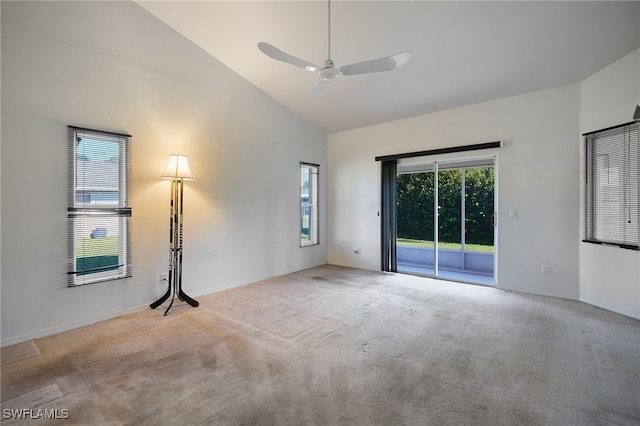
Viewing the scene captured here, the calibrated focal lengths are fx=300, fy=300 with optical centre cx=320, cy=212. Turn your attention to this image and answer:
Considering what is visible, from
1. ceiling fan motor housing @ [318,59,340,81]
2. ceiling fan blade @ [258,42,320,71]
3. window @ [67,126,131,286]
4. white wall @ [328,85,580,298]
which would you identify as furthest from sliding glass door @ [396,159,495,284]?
window @ [67,126,131,286]

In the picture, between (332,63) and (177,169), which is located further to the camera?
(177,169)

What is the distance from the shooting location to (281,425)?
5.76ft

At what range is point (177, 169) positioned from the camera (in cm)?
369

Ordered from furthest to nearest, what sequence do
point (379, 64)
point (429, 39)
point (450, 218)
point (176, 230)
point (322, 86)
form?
point (450, 218) → point (176, 230) → point (429, 39) → point (322, 86) → point (379, 64)

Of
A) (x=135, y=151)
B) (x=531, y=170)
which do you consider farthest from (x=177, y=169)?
(x=531, y=170)

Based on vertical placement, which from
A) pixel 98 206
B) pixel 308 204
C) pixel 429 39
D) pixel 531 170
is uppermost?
pixel 429 39

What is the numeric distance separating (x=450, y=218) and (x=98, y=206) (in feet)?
18.6

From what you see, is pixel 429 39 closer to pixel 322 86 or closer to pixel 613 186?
pixel 322 86

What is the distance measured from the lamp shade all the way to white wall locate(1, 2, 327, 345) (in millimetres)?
289

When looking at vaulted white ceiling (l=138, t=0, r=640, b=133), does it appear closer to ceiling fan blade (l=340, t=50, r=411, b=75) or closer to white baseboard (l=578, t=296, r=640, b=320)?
ceiling fan blade (l=340, t=50, r=411, b=75)

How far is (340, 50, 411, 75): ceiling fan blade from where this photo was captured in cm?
244

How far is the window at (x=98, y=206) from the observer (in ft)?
10.5

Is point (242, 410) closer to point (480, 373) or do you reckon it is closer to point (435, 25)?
point (480, 373)

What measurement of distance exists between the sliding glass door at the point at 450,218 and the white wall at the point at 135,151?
2.65 meters
